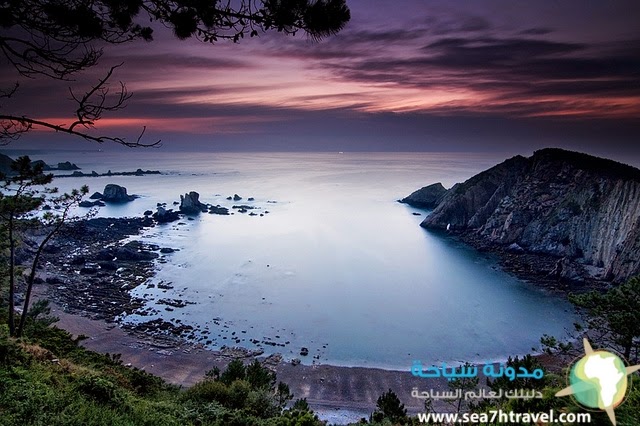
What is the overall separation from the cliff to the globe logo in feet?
175

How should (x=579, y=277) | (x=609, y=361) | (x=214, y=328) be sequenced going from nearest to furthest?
(x=609, y=361) → (x=214, y=328) → (x=579, y=277)

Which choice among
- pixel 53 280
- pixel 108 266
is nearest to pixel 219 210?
pixel 108 266

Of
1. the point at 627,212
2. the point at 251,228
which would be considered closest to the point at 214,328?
Answer: the point at 251,228

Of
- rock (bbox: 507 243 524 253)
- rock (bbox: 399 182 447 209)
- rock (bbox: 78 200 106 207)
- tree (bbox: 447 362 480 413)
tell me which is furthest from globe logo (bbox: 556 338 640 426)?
rock (bbox: 399 182 447 209)

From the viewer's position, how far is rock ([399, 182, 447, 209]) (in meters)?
111

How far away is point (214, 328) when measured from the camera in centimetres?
3553

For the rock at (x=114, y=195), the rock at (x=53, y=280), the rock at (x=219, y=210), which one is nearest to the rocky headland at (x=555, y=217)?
the rock at (x=219, y=210)

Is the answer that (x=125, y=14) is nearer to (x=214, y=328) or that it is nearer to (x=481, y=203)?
(x=214, y=328)

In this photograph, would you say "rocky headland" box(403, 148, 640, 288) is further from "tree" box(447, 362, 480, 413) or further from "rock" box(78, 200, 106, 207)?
"rock" box(78, 200, 106, 207)

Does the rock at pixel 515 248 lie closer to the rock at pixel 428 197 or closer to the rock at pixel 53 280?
the rock at pixel 428 197

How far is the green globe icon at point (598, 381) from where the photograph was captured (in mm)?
5078

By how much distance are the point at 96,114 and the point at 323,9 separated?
148 inches

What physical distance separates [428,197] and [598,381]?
112379mm

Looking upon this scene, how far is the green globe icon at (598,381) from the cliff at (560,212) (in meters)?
53.2
